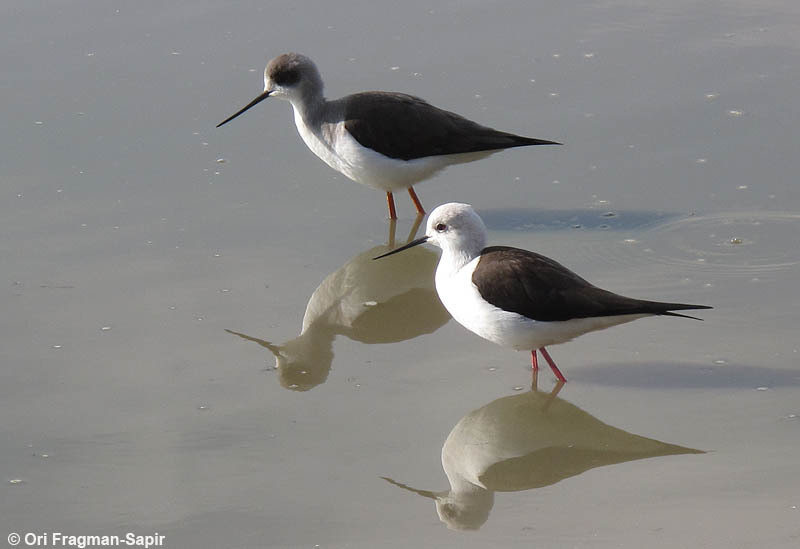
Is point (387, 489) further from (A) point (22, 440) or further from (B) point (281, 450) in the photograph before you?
(A) point (22, 440)

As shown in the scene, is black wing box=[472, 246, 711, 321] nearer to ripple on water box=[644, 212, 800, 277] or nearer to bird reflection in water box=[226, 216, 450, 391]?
bird reflection in water box=[226, 216, 450, 391]

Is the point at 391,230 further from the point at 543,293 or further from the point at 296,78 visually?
the point at 543,293

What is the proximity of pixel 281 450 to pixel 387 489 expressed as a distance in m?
0.54

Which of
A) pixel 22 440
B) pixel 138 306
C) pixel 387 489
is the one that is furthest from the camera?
pixel 138 306

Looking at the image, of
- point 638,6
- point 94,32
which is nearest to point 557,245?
point 638,6

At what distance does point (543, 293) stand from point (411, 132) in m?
2.27

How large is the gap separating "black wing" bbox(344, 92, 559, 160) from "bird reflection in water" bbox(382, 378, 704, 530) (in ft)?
7.29

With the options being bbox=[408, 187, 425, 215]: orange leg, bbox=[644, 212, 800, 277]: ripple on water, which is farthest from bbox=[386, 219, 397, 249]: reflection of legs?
bbox=[644, 212, 800, 277]: ripple on water

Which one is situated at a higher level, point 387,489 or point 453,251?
point 453,251

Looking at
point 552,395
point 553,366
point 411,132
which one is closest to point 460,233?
point 553,366

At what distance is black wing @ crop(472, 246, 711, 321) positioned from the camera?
520 centimetres

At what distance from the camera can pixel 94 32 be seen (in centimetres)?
970

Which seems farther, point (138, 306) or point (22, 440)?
point (138, 306)

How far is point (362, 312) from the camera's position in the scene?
6375 millimetres
